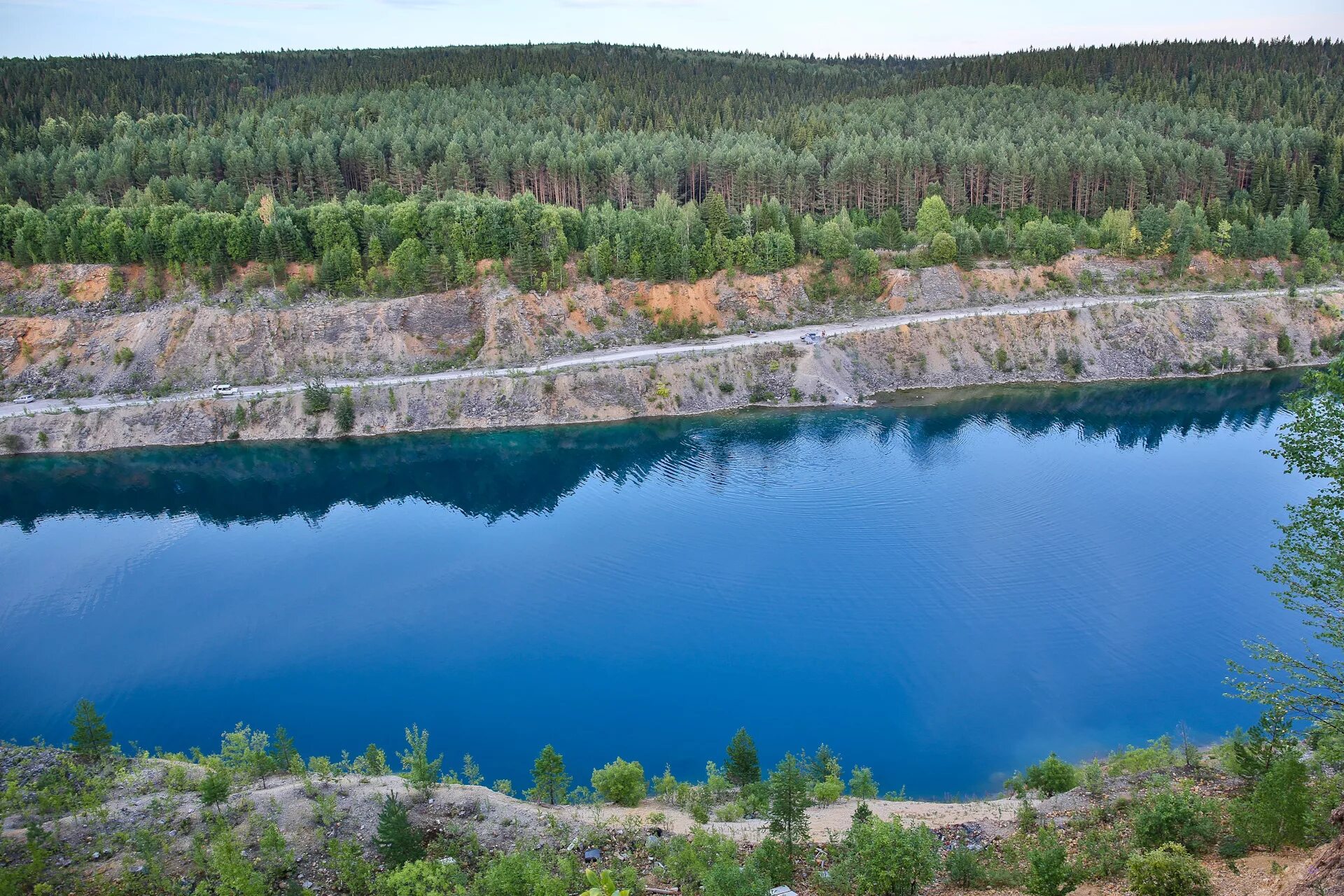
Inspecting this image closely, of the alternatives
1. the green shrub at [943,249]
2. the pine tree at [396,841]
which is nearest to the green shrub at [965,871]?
the pine tree at [396,841]

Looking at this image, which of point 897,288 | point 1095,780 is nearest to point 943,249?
point 897,288

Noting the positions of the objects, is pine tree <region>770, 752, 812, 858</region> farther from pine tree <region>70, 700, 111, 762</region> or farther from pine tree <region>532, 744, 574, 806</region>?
pine tree <region>70, 700, 111, 762</region>

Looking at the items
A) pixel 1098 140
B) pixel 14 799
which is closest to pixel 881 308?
pixel 1098 140

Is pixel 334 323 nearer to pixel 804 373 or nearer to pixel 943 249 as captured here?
pixel 804 373

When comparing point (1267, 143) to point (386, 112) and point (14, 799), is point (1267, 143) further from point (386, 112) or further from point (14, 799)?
point (14, 799)

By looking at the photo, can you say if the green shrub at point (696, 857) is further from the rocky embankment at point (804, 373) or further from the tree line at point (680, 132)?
the tree line at point (680, 132)

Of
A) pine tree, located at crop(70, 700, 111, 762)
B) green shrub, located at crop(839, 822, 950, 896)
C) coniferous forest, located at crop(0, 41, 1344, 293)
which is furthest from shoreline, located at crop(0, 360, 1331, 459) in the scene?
green shrub, located at crop(839, 822, 950, 896)
